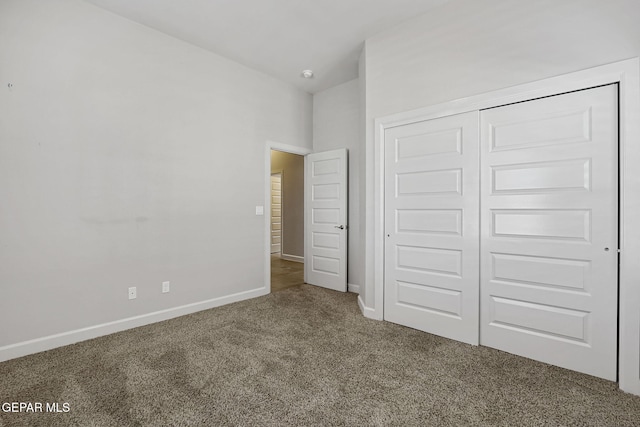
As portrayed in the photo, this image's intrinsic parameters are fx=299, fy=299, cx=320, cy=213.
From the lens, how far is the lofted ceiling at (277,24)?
2.72 m

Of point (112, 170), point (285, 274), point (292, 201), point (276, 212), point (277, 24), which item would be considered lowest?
point (285, 274)

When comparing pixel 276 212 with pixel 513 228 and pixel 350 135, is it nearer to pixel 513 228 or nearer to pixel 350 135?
pixel 350 135

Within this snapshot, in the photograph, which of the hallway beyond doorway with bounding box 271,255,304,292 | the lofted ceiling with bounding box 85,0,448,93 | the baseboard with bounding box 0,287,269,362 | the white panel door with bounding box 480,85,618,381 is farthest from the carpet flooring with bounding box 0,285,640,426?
the lofted ceiling with bounding box 85,0,448,93

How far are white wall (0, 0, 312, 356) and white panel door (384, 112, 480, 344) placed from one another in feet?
6.23

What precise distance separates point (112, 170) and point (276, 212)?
16.3 ft

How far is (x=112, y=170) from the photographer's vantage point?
2.83 metres

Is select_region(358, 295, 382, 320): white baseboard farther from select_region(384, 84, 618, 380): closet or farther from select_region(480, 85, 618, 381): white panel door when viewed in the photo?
select_region(480, 85, 618, 381): white panel door

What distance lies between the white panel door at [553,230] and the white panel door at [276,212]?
5.66 meters

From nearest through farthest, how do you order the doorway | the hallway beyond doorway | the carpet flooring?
the carpet flooring
the hallway beyond doorway
the doorway

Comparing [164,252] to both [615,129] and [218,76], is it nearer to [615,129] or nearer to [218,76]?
[218,76]

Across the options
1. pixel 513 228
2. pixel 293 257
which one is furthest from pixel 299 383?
pixel 293 257

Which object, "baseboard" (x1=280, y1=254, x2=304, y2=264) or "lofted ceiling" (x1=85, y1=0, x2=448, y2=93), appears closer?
"lofted ceiling" (x1=85, y1=0, x2=448, y2=93)

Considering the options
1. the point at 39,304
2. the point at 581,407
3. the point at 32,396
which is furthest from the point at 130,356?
the point at 581,407

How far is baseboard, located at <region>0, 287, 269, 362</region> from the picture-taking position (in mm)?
2371
